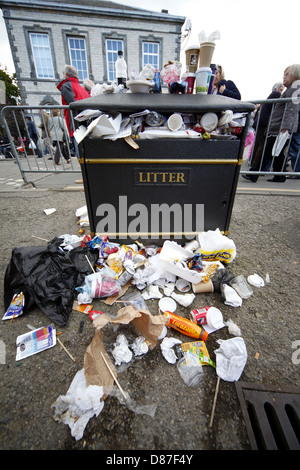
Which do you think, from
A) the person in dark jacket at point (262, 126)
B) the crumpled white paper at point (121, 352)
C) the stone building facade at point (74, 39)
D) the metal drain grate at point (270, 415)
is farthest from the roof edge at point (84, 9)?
the metal drain grate at point (270, 415)

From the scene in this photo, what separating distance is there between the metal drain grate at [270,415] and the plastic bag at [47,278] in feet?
3.60

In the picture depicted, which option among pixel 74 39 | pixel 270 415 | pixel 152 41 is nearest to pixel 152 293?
pixel 270 415

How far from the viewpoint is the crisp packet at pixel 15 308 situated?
137cm

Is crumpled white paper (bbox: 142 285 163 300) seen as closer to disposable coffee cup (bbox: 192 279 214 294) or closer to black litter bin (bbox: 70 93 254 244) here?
disposable coffee cup (bbox: 192 279 214 294)

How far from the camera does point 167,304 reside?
57.9 inches

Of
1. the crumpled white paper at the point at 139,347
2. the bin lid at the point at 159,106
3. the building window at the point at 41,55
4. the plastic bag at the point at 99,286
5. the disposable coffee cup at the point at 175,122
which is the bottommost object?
the crumpled white paper at the point at 139,347

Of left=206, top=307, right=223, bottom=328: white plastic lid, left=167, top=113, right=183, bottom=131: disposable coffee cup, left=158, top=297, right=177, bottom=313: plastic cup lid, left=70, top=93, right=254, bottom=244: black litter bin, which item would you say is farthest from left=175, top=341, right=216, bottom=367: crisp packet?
left=167, top=113, right=183, bottom=131: disposable coffee cup

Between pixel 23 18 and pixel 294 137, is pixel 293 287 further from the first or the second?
pixel 23 18

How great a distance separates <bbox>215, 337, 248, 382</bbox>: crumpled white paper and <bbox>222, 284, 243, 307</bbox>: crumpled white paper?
0.31 m

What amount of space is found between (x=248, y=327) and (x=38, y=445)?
1.21m

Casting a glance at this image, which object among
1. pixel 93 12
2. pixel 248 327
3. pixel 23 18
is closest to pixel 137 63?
pixel 93 12

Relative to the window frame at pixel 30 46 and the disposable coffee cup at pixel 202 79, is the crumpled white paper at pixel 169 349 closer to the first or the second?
the disposable coffee cup at pixel 202 79

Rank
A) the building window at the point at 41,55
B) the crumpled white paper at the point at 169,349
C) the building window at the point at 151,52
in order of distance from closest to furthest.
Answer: the crumpled white paper at the point at 169,349, the building window at the point at 41,55, the building window at the point at 151,52

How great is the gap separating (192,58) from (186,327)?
8.07 ft
